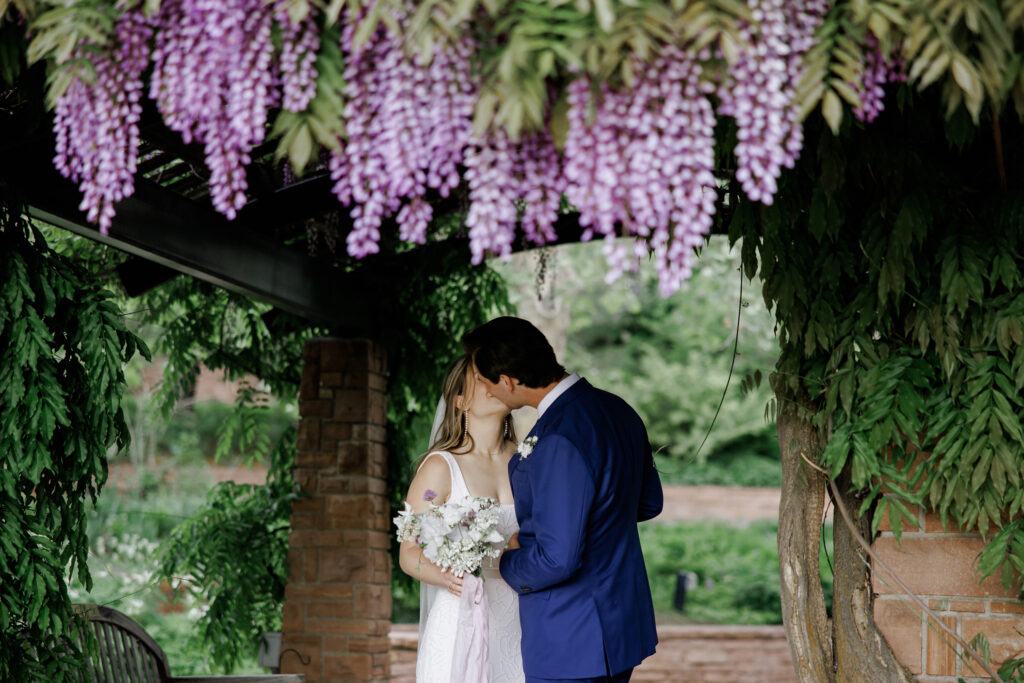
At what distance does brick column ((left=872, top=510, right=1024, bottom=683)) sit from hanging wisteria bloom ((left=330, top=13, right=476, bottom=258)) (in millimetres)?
1784

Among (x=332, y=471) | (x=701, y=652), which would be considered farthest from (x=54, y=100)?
(x=701, y=652)

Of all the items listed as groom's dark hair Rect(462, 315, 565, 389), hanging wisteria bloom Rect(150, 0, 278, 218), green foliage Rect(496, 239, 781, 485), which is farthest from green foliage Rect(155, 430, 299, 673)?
green foliage Rect(496, 239, 781, 485)

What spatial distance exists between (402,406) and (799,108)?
11.7ft

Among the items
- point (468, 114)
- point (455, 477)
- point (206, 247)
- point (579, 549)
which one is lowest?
point (579, 549)

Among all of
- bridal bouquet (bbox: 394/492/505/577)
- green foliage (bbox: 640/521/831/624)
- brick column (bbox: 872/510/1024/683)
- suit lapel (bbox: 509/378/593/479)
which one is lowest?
green foliage (bbox: 640/521/831/624)

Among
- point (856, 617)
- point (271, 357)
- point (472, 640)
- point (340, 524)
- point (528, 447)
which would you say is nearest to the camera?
point (856, 617)

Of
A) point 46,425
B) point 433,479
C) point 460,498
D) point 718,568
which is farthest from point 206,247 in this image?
point 718,568

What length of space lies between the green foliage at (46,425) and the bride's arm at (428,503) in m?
0.93

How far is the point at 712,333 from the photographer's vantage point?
44.8 feet

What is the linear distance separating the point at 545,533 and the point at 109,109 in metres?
1.56

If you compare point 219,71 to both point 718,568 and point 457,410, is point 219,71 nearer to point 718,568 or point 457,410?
point 457,410

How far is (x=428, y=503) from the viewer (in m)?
3.26

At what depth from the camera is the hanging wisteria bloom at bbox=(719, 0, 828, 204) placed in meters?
1.49

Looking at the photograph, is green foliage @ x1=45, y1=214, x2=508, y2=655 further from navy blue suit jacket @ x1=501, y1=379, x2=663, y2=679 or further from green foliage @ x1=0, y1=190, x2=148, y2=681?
green foliage @ x1=0, y1=190, x2=148, y2=681
